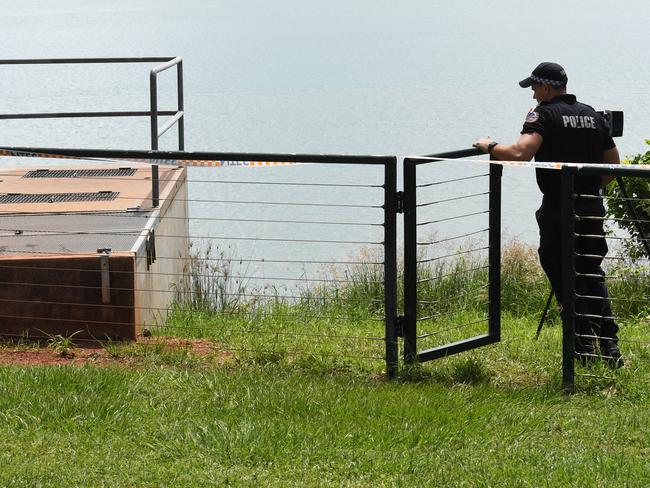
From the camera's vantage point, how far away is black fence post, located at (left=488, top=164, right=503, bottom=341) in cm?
687

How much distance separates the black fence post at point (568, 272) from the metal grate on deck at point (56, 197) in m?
4.93

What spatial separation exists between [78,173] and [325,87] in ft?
58.6

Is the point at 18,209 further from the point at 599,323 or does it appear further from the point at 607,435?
the point at 607,435

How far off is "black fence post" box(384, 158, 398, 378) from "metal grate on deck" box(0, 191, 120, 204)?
4.06 meters

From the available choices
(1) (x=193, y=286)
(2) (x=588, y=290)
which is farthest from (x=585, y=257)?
(1) (x=193, y=286)

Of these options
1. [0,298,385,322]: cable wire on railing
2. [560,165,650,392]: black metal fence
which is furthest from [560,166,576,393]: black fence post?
[0,298,385,322]: cable wire on railing

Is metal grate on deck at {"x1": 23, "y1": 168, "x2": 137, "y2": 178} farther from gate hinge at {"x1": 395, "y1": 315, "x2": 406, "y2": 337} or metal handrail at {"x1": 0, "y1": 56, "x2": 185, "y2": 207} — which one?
gate hinge at {"x1": 395, "y1": 315, "x2": 406, "y2": 337}

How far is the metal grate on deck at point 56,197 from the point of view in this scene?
33.1 feet

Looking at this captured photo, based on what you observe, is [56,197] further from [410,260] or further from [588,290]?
[588,290]

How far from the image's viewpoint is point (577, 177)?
22.8ft

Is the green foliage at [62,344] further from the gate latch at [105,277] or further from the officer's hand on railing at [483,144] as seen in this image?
the officer's hand on railing at [483,144]

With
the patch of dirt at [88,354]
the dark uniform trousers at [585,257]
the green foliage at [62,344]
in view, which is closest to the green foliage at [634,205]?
the dark uniform trousers at [585,257]

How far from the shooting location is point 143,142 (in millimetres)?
20906

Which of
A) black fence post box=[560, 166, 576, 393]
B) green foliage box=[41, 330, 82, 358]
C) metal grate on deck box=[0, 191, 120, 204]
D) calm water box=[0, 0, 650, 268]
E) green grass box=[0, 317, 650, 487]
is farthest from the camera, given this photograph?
calm water box=[0, 0, 650, 268]
